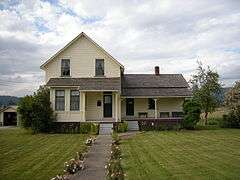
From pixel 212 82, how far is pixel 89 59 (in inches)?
607

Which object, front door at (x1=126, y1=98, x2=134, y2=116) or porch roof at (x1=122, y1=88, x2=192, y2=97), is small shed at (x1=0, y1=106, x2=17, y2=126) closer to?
front door at (x1=126, y1=98, x2=134, y2=116)

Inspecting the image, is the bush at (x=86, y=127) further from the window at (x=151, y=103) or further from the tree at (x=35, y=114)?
the window at (x=151, y=103)

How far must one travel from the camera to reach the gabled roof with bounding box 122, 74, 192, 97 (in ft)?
121

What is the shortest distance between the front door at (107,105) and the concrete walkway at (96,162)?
438 inches

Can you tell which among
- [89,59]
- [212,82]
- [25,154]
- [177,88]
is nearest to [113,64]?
[89,59]

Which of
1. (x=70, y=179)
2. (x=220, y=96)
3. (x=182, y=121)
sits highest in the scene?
(x=220, y=96)

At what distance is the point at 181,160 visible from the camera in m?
16.6

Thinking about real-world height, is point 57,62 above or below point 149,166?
above

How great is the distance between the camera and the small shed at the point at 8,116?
1847 inches

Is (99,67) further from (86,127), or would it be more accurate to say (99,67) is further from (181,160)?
(181,160)

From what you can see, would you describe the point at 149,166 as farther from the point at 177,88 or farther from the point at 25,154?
the point at 177,88

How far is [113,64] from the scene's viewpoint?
3509cm

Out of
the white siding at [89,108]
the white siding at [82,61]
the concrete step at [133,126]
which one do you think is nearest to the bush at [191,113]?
the concrete step at [133,126]

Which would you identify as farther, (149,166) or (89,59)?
(89,59)
